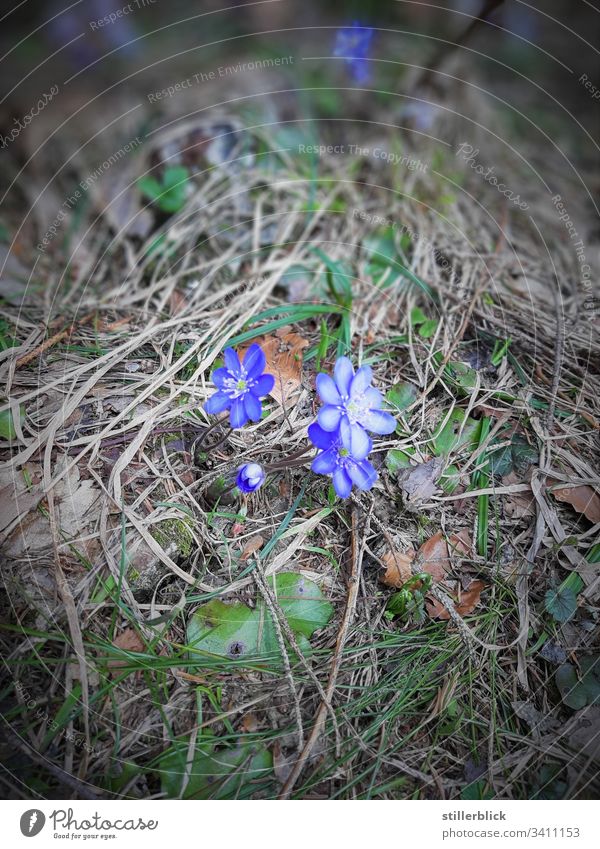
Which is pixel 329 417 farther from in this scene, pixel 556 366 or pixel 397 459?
pixel 556 366

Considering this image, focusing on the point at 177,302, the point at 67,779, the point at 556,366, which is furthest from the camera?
the point at 177,302

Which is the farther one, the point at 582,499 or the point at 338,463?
the point at 582,499

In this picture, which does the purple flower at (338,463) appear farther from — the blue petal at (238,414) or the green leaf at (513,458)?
the green leaf at (513,458)

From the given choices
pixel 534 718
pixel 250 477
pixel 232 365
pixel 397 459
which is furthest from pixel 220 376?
pixel 534 718

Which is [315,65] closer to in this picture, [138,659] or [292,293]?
[292,293]

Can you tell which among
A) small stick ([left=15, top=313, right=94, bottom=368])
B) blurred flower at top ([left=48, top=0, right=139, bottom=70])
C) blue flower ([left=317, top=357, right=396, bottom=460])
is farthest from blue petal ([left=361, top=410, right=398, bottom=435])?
blurred flower at top ([left=48, top=0, right=139, bottom=70])
